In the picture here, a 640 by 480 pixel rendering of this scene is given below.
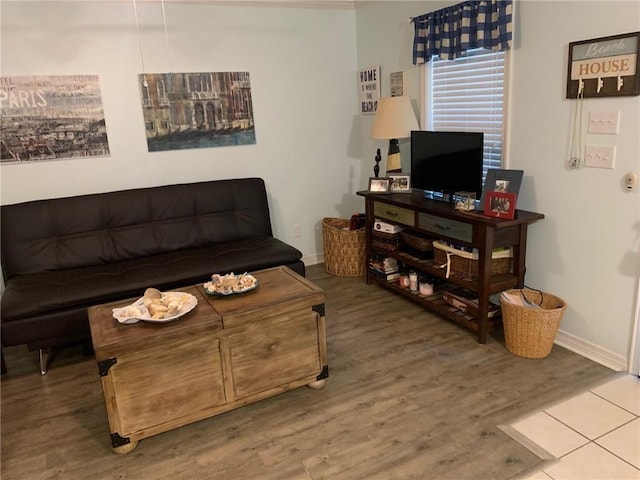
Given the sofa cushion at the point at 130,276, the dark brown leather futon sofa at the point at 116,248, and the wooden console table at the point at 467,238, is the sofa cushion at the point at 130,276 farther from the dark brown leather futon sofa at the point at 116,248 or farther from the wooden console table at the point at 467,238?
the wooden console table at the point at 467,238

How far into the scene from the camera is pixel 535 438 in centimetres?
216

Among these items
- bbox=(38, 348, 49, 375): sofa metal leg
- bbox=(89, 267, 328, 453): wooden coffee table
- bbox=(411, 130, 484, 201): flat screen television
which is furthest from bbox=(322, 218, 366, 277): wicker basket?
bbox=(38, 348, 49, 375): sofa metal leg

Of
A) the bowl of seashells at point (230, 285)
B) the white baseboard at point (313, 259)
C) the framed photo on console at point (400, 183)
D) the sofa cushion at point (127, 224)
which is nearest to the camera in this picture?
the bowl of seashells at point (230, 285)

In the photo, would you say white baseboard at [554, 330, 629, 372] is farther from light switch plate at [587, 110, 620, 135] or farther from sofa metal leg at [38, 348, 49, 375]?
sofa metal leg at [38, 348, 49, 375]

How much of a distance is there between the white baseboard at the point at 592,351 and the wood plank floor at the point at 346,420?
0.06 m

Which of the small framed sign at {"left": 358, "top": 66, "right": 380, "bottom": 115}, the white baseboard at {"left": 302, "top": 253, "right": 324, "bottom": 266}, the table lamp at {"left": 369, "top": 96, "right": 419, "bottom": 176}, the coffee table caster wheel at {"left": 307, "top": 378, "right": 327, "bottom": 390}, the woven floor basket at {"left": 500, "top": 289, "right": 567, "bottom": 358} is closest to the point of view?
the coffee table caster wheel at {"left": 307, "top": 378, "right": 327, "bottom": 390}

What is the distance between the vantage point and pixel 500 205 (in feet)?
9.36

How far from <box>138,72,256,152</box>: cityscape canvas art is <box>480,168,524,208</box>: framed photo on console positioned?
6.63 feet

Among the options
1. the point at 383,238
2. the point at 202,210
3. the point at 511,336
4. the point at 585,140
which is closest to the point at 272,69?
the point at 202,210

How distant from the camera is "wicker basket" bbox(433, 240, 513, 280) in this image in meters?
3.00

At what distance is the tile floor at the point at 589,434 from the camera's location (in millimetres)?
1972

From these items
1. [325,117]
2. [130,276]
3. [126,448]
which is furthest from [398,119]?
[126,448]

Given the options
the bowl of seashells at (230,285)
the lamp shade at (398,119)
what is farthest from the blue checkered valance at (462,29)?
the bowl of seashells at (230,285)

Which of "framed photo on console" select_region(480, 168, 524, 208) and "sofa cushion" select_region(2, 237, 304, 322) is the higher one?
"framed photo on console" select_region(480, 168, 524, 208)
